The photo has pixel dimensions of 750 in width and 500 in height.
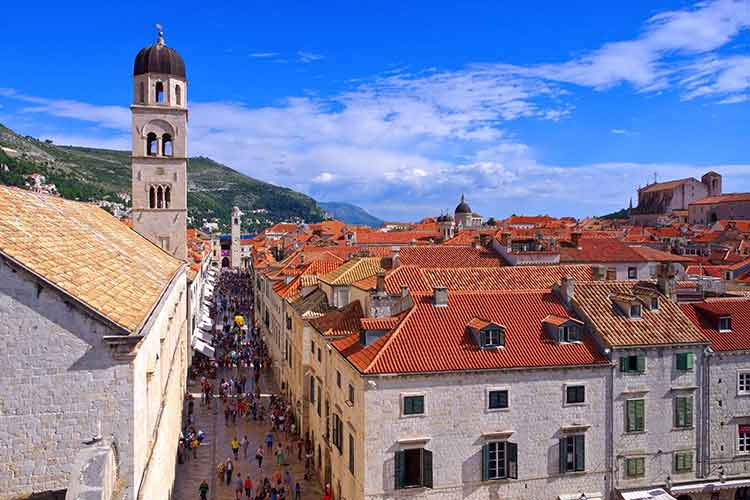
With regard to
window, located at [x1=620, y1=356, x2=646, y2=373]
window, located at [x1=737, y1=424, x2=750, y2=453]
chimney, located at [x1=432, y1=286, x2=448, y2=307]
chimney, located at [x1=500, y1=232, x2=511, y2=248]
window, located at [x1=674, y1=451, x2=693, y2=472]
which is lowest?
window, located at [x1=674, y1=451, x2=693, y2=472]

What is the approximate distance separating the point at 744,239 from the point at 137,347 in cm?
10536

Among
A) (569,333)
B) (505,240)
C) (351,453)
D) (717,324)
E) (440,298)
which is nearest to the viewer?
(351,453)

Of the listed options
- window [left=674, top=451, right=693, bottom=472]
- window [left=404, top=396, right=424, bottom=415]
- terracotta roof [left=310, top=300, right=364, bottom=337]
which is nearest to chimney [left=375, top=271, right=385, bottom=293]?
terracotta roof [left=310, top=300, right=364, bottom=337]

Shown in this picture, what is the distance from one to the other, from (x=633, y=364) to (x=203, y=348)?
3688cm

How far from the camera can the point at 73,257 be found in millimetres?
17391

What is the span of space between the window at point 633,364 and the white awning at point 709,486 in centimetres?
552

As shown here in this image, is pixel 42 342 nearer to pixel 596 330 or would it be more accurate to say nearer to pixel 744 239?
pixel 596 330

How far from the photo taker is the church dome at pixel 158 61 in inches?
1676

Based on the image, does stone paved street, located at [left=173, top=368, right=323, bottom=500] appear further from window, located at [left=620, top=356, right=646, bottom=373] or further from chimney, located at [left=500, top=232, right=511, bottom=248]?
chimney, located at [left=500, top=232, right=511, bottom=248]

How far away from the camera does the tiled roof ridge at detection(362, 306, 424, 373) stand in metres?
25.1

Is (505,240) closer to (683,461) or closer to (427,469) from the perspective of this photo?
(683,461)

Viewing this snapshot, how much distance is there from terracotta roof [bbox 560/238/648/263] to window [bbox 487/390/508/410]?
32.3 m

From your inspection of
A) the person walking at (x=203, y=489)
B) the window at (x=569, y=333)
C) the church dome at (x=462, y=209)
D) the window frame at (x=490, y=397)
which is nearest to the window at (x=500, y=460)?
the window frame at (x=490, y=397)

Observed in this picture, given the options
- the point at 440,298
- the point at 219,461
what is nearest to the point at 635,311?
the point at 440,298
